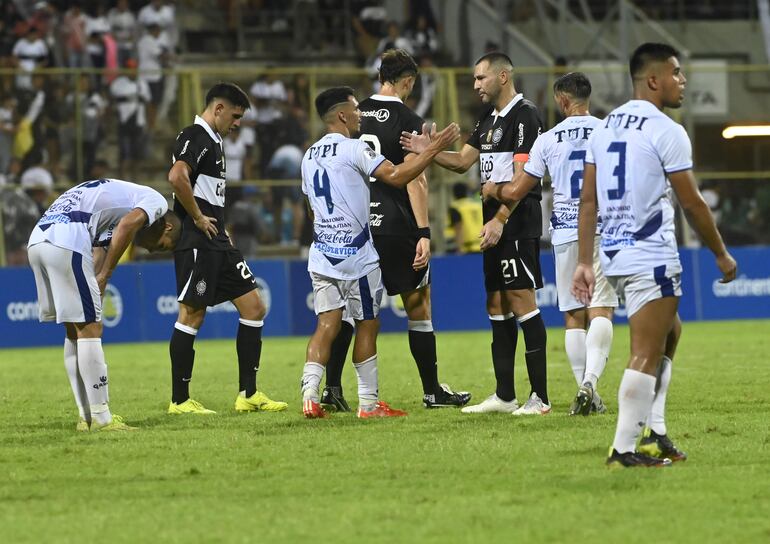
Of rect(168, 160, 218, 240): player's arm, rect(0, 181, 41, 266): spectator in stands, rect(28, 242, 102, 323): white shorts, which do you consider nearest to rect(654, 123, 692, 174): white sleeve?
rect(28, 242, 102, 323): white shorts

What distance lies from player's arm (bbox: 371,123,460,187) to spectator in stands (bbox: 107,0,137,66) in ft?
53.1

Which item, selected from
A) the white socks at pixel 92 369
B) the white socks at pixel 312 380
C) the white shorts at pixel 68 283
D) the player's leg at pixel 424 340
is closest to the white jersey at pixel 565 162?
the player's leg at pixel 424 340

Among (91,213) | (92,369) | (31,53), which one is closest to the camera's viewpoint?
(92,369)

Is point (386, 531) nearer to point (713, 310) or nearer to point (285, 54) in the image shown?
point (713, 310)

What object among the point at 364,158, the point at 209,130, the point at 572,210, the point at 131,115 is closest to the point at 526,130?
the point at 572,210

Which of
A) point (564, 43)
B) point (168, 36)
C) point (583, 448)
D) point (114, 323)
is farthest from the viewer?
point (564, 43)

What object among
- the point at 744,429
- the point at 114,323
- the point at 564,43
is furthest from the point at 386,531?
the point at 564,43

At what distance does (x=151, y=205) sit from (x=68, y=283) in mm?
774

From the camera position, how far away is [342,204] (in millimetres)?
9711

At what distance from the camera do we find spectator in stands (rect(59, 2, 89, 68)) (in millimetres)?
24297

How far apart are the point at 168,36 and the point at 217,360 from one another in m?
10.4

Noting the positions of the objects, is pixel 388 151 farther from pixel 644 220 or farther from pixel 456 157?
pixel 644 220

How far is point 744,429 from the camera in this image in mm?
8828

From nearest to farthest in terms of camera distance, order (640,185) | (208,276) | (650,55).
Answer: (640,185), (650,55), (208,276)
